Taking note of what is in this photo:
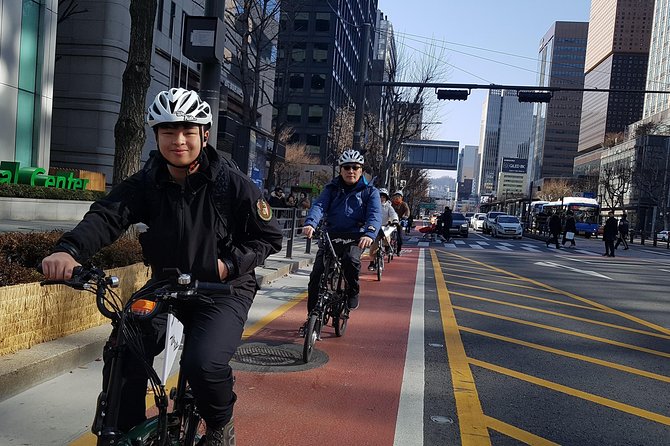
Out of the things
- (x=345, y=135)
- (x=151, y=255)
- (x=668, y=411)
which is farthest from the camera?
(x=345, y=135)

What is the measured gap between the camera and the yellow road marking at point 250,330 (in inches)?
131

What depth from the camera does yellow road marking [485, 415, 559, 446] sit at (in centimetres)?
368

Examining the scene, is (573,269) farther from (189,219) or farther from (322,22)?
(322,22)

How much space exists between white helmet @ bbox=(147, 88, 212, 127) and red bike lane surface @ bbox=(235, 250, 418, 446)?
1936 mm

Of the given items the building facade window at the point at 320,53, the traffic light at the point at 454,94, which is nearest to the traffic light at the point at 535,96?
the traffic light at the point at 454,94

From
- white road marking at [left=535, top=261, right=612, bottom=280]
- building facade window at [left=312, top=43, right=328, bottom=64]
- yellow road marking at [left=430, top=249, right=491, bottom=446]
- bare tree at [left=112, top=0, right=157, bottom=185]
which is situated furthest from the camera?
building facade window at [left=312, top=43, right=328, bottom=64]

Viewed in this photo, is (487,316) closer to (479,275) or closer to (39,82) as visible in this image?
(479,275)

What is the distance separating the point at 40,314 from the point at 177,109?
8.95 ft

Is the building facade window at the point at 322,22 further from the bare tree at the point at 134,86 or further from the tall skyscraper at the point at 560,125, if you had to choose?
the tall skyscraper at the point at 560,125

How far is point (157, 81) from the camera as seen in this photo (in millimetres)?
28188

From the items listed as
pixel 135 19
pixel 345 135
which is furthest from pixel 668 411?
pixel 345 135

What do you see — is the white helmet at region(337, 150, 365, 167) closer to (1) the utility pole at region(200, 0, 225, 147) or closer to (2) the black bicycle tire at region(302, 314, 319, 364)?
(2) the black bicycle tire at region(302, 314, 319, 364)

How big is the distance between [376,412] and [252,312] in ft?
11.9

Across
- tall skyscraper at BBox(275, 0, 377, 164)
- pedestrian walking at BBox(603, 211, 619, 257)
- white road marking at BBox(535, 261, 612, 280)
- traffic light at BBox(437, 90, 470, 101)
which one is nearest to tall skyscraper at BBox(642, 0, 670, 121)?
tall skyscraper at BBox(275, 0, 377, 164)
